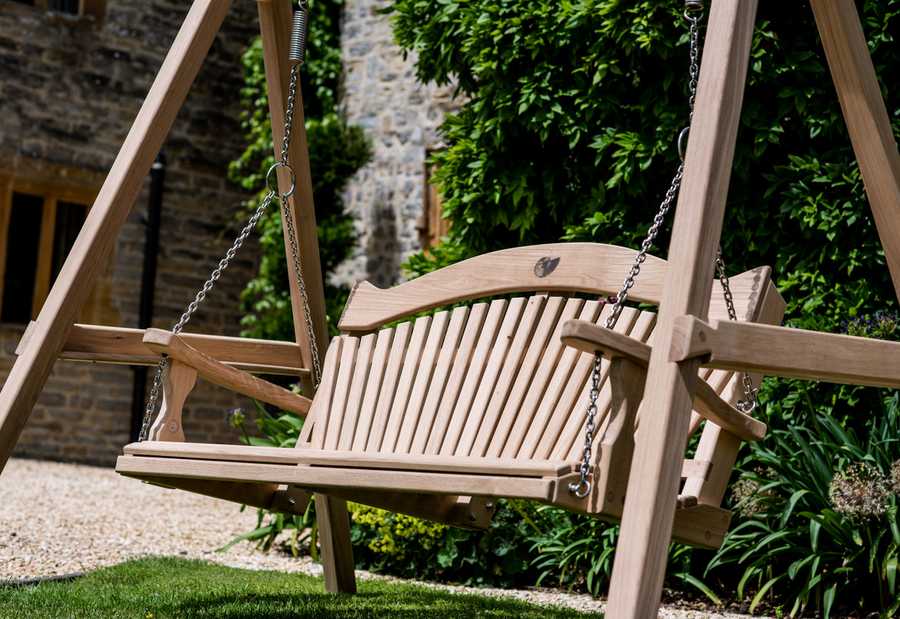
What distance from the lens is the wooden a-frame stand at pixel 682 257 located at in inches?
78.8

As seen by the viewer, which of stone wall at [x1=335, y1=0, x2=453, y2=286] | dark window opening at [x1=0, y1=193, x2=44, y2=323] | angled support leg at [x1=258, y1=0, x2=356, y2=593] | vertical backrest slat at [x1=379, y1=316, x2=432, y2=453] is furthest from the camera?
dark window opening at [x1=0, y1=193, x2=44, y2=323]

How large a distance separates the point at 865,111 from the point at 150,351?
206cm

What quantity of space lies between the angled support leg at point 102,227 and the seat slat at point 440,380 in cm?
98

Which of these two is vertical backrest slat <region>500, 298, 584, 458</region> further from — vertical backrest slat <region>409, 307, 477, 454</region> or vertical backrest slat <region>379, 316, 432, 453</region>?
vertical backrest slat <region>379, 316, 432, 453</region>

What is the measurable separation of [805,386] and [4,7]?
328 inches

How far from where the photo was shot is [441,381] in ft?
10.8

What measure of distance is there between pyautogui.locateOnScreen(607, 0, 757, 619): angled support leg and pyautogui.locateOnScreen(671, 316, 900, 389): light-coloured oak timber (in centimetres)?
4

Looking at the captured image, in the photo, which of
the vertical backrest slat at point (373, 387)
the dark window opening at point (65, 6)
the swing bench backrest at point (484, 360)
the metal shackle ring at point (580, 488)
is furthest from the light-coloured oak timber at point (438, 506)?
the dark window opening at point (65, 6)

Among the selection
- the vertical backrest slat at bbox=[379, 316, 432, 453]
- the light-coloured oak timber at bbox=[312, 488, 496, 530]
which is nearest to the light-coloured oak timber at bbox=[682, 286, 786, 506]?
the light-coloured oak timber at bbox=[312, 488, 496, 530]

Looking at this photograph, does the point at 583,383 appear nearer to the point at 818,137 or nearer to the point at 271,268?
the point at 818,137

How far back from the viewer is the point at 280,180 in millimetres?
3645

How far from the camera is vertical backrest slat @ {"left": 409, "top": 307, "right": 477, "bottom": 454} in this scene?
10.7 ft

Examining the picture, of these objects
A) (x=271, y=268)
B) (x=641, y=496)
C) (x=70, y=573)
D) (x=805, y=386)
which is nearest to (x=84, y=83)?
(x=271, y=268)

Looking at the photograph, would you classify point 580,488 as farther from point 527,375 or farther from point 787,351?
point 527,375
